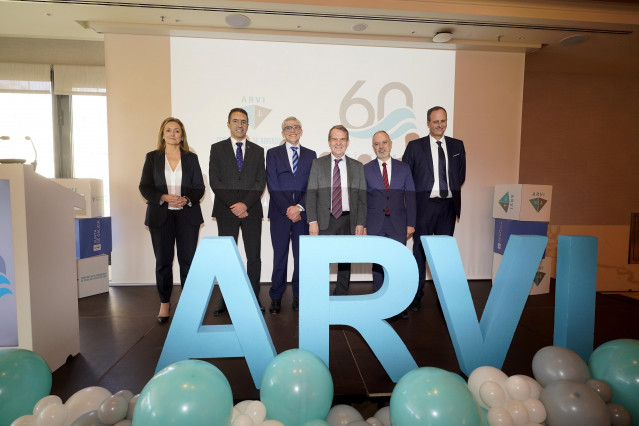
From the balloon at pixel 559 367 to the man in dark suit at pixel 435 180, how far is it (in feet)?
4.60

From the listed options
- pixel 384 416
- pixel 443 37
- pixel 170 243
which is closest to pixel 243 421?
pixel 384 416

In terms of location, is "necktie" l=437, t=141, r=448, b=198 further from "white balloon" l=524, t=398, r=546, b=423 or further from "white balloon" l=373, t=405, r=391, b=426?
"white balloon" l=373, t=405, r=391, b=426

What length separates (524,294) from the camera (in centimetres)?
161

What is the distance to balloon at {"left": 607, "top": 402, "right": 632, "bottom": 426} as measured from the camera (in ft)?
4.18

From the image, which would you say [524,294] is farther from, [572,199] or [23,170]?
[572,199]

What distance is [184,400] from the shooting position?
103 cm

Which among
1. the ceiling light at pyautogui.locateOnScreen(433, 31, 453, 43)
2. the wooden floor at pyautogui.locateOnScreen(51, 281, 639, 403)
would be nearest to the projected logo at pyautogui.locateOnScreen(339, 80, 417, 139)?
the ceiling light at pyautogui.locateOnScreen(433, 31, 453, 43)

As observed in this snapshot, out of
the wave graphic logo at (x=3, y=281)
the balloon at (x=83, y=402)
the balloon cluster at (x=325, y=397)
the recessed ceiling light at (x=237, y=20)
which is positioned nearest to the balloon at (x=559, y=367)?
the balloon cluster at (x=325, y=397)

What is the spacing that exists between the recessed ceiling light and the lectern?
207cm

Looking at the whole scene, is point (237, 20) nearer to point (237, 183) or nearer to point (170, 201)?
point (237, 183)

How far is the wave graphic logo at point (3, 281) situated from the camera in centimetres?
173

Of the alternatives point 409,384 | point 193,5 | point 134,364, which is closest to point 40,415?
point 134,364

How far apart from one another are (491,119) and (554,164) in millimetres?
1815

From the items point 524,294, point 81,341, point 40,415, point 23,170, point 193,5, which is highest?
point 193,5
